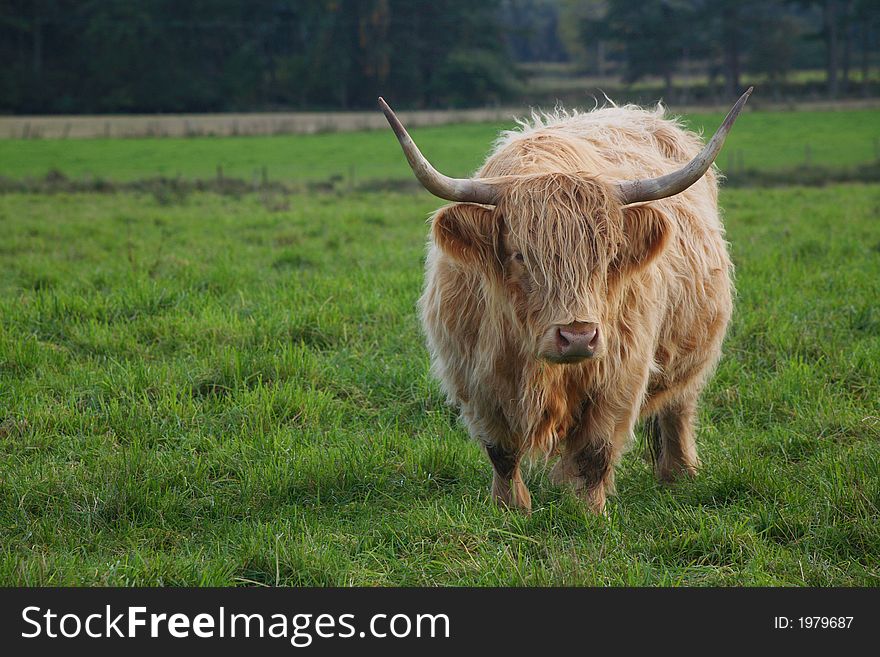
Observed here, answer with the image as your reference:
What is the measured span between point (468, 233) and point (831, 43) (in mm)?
56769

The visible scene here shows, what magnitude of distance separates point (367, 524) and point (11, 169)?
2306cm

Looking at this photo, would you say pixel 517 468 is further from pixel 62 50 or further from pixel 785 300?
pixel 62 50

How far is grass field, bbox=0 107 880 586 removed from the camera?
3.45m

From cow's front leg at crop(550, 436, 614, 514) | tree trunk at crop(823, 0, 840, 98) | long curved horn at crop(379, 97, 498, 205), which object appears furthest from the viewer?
tree trunk at crop(823, 0, 840, 98)

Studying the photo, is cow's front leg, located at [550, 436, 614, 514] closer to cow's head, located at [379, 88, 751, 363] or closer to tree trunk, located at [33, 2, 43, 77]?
cow's head, located at [379, 88, 751, 363]

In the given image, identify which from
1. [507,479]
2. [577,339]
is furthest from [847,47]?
[577,339]

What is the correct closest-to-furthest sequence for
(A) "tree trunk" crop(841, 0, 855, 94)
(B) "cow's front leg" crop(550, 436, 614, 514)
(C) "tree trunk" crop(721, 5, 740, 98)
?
(B) "cow's front leg" crop(550, 436, 614, 514), (A) "tree trunk" crop(841, 0, 855, 94), (C) "tree trunk" crop(721, 5, 740, 98)

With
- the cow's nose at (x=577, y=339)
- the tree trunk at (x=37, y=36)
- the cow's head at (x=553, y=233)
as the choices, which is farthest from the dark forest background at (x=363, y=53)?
the cow's nose at (x=577, y=339)

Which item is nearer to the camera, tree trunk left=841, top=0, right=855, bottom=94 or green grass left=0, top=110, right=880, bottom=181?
green grass left=0, top=110, right=880, bottom=181

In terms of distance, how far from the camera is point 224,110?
182ft

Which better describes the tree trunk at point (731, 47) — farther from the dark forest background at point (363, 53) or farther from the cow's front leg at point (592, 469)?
the cow's front leg at point (592, 469)

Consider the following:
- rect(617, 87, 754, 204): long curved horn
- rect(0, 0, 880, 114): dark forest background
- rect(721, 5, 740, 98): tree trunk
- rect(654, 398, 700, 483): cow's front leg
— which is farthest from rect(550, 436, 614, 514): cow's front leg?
rect(721, 5, 740, 98): tree trunk

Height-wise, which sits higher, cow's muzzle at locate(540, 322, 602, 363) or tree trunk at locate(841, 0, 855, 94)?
tree trunk at locate(841, 0, 855, 94)

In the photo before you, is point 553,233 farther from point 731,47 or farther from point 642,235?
point 731,47
